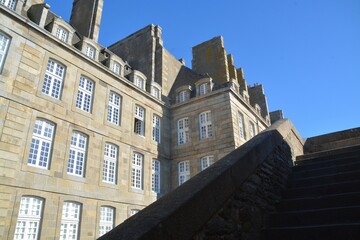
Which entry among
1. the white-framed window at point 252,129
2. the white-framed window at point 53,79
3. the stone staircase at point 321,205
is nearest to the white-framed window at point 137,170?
the white-framed window at point 53,79

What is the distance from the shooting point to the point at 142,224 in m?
2.21

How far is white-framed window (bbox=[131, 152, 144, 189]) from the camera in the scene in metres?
15.0

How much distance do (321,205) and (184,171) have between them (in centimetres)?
1367

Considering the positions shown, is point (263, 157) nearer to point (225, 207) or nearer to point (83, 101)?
point (225, 207)

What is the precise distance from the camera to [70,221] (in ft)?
36.5

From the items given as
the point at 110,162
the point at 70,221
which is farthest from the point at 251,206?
the point at 110,162

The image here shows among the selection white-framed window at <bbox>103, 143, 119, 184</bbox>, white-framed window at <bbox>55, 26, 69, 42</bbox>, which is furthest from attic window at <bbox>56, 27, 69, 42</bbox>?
white-framed window at <bbox>103, 143, 119, 184</bbox>

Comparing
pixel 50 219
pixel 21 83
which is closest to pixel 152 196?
pixel 50 219

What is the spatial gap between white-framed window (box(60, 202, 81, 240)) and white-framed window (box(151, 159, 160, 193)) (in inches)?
212

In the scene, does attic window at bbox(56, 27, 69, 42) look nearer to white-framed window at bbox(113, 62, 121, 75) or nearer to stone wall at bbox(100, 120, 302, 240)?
white-framed window at bbox(113, 62, 121, 75)

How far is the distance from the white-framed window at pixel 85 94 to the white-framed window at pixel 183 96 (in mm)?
7237

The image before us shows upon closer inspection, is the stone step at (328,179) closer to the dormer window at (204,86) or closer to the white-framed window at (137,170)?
the white-framed window at (137,170)

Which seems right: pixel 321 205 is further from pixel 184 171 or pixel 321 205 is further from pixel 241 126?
pixel 241 126

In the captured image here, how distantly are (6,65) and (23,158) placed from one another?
3.88 metres
